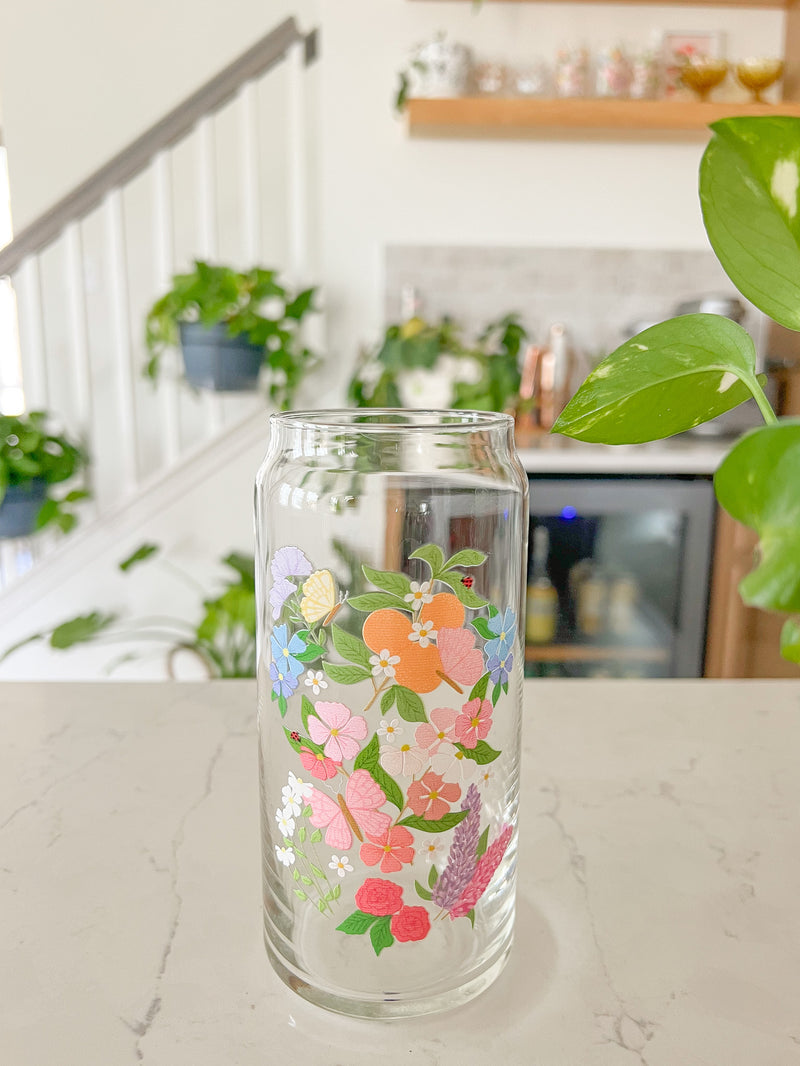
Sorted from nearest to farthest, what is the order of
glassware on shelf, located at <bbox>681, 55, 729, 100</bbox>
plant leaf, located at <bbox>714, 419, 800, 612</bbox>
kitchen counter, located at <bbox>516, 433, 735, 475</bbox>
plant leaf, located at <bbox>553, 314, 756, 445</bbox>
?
plant leaf, located at <bbox>714, 419, 800, 612</bbox>, plant leaf, located at <bbox>553, 314, 756, 445</bbox>, kitchen counter, located at <bbox>516, 433, 735, 475</bbox>, glassware on shelf, located at <bbox>681, 55, 729, 100</bbox>

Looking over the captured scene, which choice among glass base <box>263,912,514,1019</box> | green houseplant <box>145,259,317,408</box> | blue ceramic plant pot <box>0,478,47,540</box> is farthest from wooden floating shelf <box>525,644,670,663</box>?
glass base <box>263,912,514,1019</box>

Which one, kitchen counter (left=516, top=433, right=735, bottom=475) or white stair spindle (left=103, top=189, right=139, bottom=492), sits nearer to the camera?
kitchen counter (left=516, top=433, right=735, bottom=475)

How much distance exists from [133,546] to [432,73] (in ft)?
4.92

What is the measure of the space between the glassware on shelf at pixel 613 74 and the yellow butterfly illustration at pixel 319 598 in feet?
7.63

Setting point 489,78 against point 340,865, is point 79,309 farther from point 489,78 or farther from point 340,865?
point 340,865

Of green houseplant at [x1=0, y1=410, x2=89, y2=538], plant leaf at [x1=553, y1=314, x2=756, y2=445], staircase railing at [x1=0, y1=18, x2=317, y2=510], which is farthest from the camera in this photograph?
staircase railing at [x1=0, y1=18, x2=317, y2=510]

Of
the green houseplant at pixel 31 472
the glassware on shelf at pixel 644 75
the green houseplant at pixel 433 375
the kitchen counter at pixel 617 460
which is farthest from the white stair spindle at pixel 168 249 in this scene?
the glassware on shelf at pixel 644 75

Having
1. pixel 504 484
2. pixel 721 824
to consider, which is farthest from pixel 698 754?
pixel 504 484

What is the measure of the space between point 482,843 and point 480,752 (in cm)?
4

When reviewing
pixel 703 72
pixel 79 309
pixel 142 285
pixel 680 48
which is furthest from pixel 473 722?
pixel 142 285

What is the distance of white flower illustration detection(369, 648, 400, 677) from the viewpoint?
33cm

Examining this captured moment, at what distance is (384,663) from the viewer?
331 mm

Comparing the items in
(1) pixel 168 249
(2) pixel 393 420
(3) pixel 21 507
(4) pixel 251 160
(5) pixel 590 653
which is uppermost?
(4) pixel 251 160

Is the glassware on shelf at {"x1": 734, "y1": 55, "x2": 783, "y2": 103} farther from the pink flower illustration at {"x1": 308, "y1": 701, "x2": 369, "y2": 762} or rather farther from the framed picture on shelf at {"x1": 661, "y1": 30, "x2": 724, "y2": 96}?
the pink flower illustration at {"x1": 308, "y1": 701, "x2": 369, "y2": 762}
